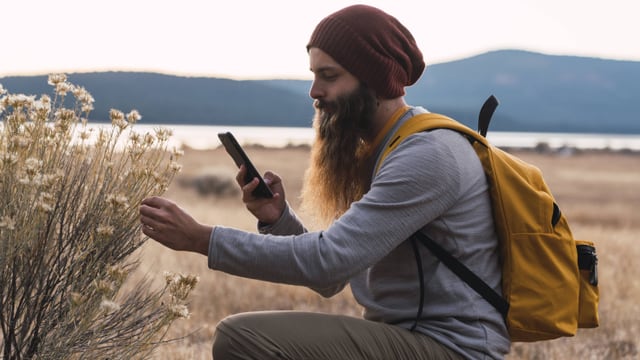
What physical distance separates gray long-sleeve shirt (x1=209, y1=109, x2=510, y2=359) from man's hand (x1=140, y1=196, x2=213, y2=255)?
0.14 feet

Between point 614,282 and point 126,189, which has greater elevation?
point 126,189

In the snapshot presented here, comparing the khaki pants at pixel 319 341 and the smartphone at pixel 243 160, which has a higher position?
the smartphone at pixel 243 160

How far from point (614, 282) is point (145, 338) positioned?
5968 millimetres

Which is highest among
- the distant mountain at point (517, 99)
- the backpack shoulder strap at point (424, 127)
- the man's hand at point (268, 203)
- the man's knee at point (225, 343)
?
the backpack shoulder strap at point (424, 127)

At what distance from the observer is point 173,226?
2.76 metres

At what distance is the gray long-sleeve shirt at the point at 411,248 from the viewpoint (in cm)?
277

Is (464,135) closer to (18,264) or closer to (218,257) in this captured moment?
(218,257)

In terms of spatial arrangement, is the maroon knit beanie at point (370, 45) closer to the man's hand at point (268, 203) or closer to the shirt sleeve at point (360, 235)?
the shirt sleeve at point (360, 235)

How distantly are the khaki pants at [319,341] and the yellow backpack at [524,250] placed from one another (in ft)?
0.88

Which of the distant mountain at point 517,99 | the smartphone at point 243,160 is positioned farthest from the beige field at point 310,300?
the distant mountain at point 517,99

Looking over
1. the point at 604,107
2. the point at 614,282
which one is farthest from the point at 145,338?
the point at 604,107

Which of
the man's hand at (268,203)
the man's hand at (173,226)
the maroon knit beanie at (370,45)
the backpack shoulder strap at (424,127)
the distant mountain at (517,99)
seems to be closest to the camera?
the man's hand at (173,226)

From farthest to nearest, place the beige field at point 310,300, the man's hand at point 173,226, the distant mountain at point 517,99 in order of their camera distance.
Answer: the distant mountain at point 517,99 → the beige field at point 310,300 → the man's hand at point 173,226

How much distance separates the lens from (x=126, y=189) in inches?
127
